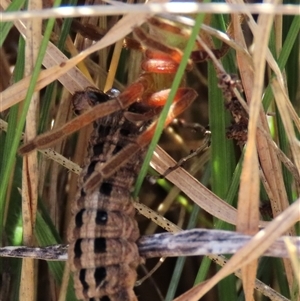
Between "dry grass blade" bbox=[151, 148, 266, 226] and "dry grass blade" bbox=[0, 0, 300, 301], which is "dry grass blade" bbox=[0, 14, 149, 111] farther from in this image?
"dry grass blade" bbox=[151, 148, 266, 226]

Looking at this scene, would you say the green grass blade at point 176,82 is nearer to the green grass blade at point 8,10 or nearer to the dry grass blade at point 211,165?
the dry grass blade at point 211,165

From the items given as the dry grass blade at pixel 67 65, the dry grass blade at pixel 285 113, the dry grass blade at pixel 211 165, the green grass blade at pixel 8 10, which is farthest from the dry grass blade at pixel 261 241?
the green grass blade at pixel 8 10

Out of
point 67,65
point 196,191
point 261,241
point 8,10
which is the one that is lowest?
point 261,241

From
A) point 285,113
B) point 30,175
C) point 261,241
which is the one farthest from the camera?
point 30,175

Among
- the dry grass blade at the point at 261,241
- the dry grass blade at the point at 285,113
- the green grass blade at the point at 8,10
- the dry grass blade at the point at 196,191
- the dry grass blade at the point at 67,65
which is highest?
the green grass blade at the point at 8,10

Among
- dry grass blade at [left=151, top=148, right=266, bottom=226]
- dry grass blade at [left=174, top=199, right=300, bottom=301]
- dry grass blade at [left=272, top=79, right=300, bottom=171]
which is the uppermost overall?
dry grass blade at [left=272, top=79, right=300, bottom=171]

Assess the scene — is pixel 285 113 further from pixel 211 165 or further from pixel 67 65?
pixel 67 65

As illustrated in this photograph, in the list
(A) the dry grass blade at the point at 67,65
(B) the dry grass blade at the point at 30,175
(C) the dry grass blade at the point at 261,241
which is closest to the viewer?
(C) the dry grass blade at the point at 261,241

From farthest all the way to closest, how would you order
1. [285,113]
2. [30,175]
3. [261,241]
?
[30,175] → [285,113] → [261,241]

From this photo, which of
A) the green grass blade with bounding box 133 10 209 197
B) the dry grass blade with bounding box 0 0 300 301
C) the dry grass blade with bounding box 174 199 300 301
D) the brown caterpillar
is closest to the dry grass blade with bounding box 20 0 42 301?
the dry grass blade with bounding box 0 0 300 301

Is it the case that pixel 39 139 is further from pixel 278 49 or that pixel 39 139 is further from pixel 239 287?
pixel 239 287

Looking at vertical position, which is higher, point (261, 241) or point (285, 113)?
point (285, 113)

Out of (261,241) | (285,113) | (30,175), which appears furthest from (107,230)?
(285,113)
